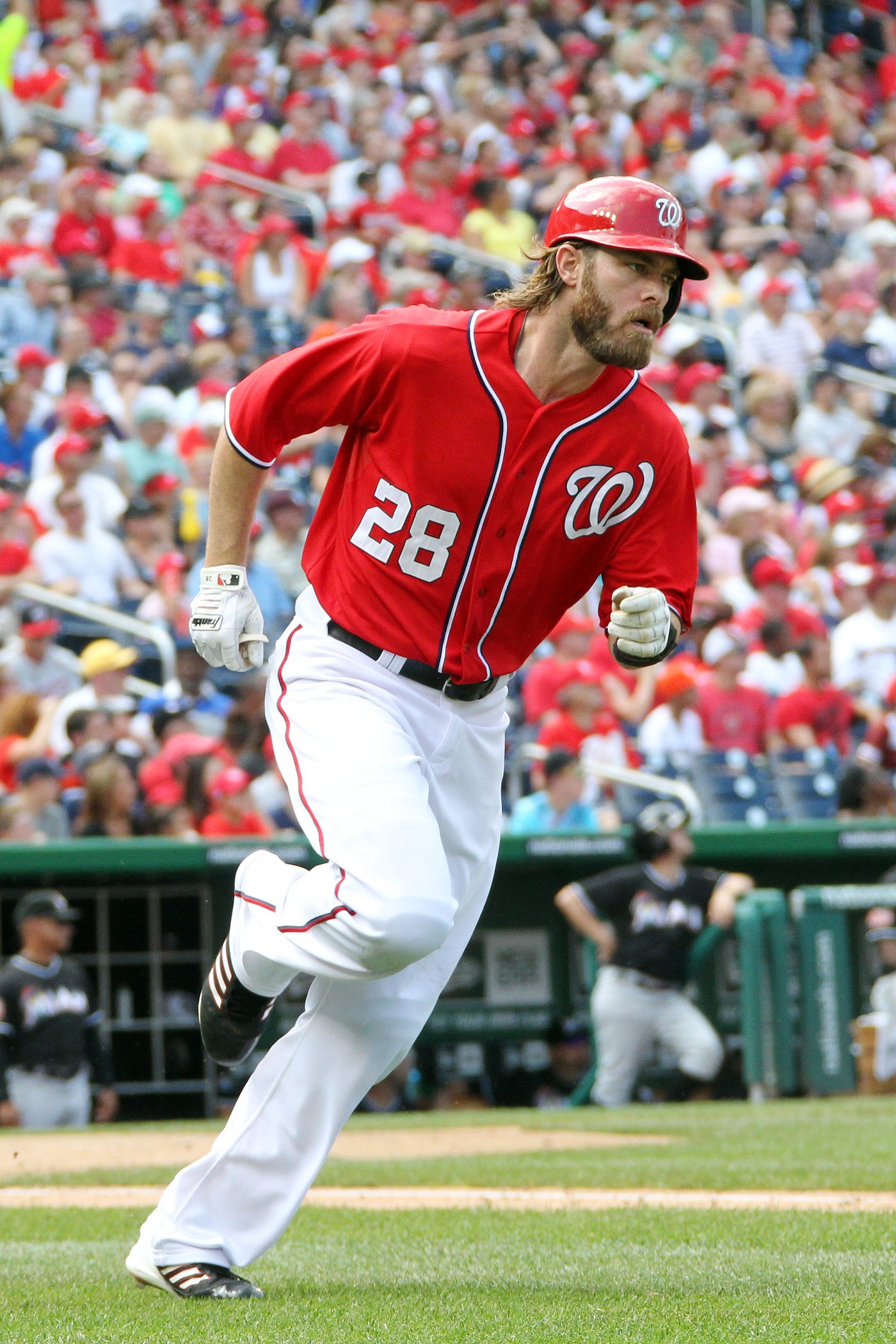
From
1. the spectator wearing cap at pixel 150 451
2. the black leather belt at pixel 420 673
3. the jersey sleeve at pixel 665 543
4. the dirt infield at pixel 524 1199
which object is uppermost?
the spectator wearing cap at pixel 150 451

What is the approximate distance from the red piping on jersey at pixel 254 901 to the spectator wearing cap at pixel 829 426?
1108 cm

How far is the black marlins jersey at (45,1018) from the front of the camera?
8.05 metres

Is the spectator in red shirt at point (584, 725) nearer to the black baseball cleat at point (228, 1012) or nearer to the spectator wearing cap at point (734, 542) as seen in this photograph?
the spectator wearing cap at point (734, 542)

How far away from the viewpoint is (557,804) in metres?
9.14

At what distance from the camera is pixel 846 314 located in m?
15.2

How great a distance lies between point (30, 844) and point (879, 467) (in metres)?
7.31

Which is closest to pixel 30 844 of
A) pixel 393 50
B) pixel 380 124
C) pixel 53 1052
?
pixel 53 1052

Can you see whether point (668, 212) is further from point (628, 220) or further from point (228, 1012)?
point (228, 1012)

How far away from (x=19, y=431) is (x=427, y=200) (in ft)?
16.9

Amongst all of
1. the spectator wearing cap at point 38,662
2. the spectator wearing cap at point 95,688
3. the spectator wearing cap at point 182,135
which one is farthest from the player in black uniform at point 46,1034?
the spectator wearing cap at point 182,135

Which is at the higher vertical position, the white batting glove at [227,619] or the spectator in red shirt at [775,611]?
the spectator in red shirt at [775,611]

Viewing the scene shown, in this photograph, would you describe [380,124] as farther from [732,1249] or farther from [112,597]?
[732,1249]

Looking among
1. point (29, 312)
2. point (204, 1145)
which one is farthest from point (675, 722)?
point (29, 312)

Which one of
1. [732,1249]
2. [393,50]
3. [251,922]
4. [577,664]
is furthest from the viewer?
[393,50]
